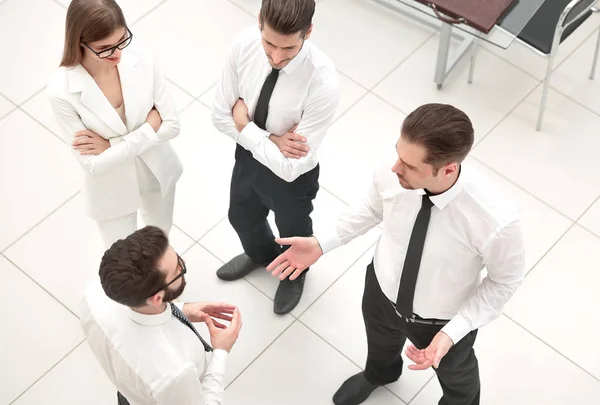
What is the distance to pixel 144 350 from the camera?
2469 mm

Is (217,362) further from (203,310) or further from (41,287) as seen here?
(41,287)

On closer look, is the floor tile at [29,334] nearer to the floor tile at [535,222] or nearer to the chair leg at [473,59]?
the floor tile at [535,222]

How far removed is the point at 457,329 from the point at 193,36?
276 centimetres

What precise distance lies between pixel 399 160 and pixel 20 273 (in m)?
2.26

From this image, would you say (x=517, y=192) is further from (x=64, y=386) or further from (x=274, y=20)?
(x=64, y=386)

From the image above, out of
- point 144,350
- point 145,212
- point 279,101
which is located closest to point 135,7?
point 145,212

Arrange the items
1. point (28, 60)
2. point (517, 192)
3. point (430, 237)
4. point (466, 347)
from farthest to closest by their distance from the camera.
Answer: point (28, 60), point (517, 192), point (466, 347), point (430, 237)

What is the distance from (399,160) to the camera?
2.49m

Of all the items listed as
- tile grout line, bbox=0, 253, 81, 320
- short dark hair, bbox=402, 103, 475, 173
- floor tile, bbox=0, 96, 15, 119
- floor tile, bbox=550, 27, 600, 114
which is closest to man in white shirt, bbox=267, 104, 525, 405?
short dark hair, bbox=402, 103, 475, 173

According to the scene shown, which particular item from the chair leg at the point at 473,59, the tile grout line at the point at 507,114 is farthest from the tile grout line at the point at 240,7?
the tile grout line at the point at 507,114

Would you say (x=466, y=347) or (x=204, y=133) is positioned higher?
(x=466, y=347)

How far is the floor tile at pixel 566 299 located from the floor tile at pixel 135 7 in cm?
269

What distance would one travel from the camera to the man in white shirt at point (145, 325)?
7.80 feet

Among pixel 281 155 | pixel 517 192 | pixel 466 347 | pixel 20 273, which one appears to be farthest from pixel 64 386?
pixel 517 192
